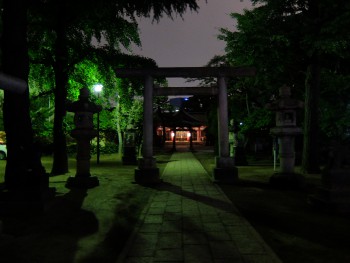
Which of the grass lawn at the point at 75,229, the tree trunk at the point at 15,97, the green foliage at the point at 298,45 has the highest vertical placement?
the green foliage at the point at 298,45

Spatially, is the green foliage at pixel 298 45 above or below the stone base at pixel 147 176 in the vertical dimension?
above

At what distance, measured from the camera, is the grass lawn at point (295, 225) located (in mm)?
4812

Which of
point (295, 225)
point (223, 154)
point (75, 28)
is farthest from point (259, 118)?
point (295, 225)

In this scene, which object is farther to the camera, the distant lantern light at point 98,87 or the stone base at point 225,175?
the distant lantern light at point 98,87

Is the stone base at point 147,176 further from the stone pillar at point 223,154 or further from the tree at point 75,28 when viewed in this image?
the tree at point 75,28

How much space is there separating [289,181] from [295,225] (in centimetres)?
499

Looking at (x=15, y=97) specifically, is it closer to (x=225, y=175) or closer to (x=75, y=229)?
(x=75, y=229)

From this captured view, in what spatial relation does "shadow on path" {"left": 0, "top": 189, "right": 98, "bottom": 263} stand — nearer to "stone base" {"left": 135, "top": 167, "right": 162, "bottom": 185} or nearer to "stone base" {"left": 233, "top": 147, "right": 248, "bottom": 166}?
"stone base" {"left": 135, "top": 167, "right": 162, "bottom": 185}

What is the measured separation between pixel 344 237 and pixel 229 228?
6.12ft

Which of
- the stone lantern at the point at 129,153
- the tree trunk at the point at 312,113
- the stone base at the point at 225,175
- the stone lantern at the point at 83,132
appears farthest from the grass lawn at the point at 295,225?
the stone lantern at the point at 129,153

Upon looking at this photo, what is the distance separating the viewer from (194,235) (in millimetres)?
5625

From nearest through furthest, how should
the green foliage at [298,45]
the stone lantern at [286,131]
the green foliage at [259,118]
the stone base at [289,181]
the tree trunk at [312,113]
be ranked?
the stone base at [289,181]
the stone lantern at [286,131]
the green foliage at [298,45]
the tree trunk at [312,113]
the green foliage at [259,118]

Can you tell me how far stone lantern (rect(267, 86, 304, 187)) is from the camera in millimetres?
11336

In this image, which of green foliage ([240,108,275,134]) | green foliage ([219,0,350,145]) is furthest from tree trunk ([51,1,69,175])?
green foliage ([240,108,275,134])
